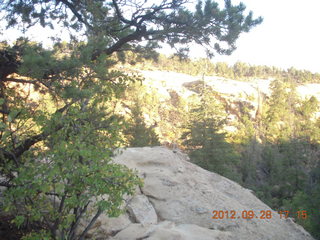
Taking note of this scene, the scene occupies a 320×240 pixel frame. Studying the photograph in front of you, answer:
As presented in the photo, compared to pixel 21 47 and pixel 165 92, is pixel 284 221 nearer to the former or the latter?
pixel 21 47

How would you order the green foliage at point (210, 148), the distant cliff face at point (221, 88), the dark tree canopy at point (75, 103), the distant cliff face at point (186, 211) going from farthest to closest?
1. the distant cliff face at point (221, 88)
2. the green foliage at point (210, 148)
3. the distant cliff face at point (186, 211)
4. the dark tree canopy at point (75, 103)

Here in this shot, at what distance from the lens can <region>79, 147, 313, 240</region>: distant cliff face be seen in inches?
189

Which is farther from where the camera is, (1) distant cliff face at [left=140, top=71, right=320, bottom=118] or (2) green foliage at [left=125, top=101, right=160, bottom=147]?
(1) distant cliff face at [left=140, top=71, right=320, bottom=118]

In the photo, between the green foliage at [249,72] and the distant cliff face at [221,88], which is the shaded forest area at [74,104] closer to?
the distant cliff face at [221,88]

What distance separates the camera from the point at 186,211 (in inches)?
223

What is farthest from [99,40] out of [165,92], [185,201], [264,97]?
[264,97]

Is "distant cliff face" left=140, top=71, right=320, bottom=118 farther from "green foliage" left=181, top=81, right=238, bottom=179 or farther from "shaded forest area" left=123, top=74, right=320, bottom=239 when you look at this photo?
"green foliage" left=181, top=81, right=238, bottom=179

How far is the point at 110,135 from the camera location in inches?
146

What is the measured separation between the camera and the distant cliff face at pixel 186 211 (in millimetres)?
4809

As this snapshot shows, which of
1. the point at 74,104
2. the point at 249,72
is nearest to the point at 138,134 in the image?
the point at 74,104

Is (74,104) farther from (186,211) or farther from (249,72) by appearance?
(249,72)
